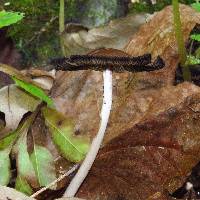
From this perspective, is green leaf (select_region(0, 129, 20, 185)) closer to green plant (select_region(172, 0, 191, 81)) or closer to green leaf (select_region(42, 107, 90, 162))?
green leaf (select_region(42, 107, 90, 162))

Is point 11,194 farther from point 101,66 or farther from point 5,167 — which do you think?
point 101,66

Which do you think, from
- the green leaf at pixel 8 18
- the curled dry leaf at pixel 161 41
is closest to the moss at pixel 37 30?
the curled dry leaf at pixel 161 41

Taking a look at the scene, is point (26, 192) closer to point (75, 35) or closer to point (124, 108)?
point (124, 108)

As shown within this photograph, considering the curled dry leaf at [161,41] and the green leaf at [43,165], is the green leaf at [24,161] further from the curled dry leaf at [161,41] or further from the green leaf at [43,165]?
the curled dry leaf at [161,41]

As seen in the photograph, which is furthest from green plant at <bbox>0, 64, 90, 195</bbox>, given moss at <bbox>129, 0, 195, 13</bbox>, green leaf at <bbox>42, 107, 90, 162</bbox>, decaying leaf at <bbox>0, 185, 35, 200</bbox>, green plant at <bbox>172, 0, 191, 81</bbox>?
moss at <bbox>129, 0, 195, 13</bbox>

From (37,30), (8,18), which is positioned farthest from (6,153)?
(37,30)

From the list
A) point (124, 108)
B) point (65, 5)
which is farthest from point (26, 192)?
point (65, 5)
